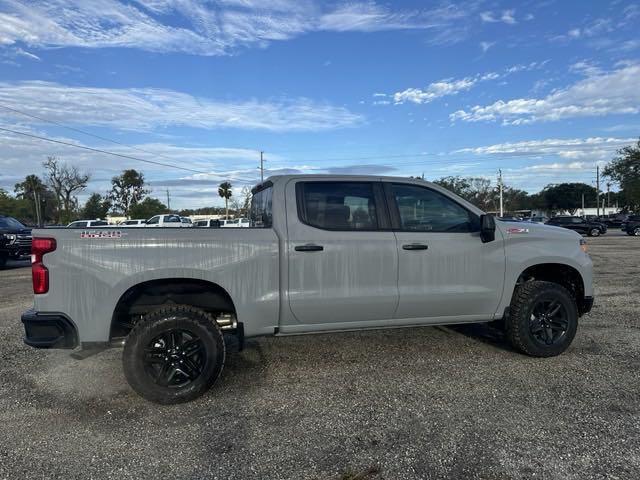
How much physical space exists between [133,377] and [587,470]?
332 centimetres

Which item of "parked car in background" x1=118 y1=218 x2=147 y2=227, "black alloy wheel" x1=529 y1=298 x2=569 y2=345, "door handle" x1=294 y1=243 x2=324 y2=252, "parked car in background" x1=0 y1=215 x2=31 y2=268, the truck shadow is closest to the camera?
"door handle" x1=294 y1=243 x2=324 y2=252

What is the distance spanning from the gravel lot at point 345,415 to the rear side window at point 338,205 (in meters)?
1.46

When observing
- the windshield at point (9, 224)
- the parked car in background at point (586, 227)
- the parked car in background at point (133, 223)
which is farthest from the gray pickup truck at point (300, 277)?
the parked car in background at point (586, 227)

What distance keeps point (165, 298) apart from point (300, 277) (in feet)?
4.03

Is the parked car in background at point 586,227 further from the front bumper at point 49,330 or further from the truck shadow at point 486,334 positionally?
the front bumper at point 49,330

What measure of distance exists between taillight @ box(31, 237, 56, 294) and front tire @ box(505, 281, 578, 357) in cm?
432

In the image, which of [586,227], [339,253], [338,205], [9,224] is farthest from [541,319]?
[586,227]

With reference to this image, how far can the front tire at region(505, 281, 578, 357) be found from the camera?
196 inches

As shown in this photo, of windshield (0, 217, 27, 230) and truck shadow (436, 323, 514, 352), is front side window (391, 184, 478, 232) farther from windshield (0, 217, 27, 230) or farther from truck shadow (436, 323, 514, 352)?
windshield (0, 217, 27, 230)

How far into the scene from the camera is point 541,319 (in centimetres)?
506

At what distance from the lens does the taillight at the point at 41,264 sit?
3852 mm

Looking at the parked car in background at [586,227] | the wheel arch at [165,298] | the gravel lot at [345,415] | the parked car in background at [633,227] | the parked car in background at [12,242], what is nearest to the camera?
the gravel lot at [345,415]

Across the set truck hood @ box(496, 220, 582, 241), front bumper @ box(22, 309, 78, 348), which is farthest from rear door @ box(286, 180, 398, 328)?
front bumper @ box(22, 309, 78, 348)

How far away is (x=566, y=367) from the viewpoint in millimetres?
4789
